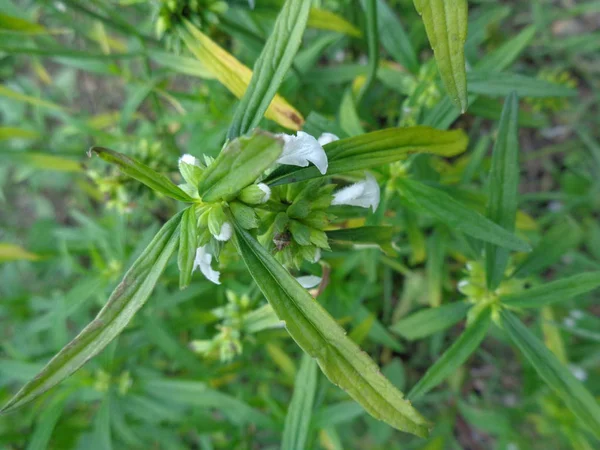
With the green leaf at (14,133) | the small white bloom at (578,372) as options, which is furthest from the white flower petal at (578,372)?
the green leaf at (14,133)

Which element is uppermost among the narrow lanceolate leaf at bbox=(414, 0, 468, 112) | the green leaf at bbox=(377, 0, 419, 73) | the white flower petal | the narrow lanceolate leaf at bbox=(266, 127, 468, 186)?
the narrow lanceolate leaf at bbox=(414, 0, 468, 112)

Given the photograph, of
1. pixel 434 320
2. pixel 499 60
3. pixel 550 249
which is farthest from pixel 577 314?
pixel 499 60

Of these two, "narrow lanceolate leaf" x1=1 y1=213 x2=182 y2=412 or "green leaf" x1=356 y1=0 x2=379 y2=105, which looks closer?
"narrow lanceolate leaf" x1=1 y1=213 x2=182 y2=412

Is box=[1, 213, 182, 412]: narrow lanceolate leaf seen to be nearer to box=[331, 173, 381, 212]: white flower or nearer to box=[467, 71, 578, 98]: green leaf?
box=[331, 173, 381, 212]: white flower

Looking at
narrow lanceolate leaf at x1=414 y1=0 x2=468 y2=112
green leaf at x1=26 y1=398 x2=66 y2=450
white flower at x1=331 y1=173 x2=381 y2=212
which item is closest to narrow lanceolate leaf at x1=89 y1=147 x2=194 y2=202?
white flower at x1=331 y1=173 x2=381 y2=212

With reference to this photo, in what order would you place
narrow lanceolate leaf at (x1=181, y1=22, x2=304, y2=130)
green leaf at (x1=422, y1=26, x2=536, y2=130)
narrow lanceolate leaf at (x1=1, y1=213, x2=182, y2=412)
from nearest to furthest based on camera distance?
narrow lanceolate leaf at (x1=1, y1=213, x2=182, y2=412) → narrow lanceolate leaf at (x1=181, y1=22, x2=304, y2=130) → green leaf at (x1=422, y1=26, x2=536, y2=130)

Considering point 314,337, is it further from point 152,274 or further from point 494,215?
point 494,215

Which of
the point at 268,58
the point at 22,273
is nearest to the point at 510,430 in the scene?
the point at 268,58
